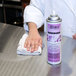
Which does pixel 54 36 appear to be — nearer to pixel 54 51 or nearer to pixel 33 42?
pixel 54 51

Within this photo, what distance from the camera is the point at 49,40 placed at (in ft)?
2.55

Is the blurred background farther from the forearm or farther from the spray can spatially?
the spray can

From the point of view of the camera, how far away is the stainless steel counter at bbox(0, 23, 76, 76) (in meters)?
0.77

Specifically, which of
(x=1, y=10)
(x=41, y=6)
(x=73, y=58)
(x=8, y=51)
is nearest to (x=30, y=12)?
(x=41, y=6)

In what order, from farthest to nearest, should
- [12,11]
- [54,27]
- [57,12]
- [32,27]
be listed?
[12,11]
[57,12]
[32,27]
[54,27]

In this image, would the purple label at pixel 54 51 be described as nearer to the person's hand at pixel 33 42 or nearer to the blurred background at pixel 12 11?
the person's hand at pixel 33 42

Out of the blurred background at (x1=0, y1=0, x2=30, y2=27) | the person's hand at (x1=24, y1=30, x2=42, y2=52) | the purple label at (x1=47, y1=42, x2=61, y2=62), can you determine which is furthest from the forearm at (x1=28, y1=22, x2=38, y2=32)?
the blurred background at (x1=0, y1=0, x2=30, y2=27)

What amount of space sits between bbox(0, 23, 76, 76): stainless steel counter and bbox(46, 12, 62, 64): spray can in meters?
0.05

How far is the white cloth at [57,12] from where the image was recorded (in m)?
1.16

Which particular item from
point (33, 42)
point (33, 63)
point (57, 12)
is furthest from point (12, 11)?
point (33, 63)

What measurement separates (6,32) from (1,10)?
65.3 inches

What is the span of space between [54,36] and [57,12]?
0.48 meters

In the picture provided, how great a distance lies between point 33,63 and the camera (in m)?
0.84

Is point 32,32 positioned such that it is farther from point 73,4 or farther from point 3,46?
point 73,4
